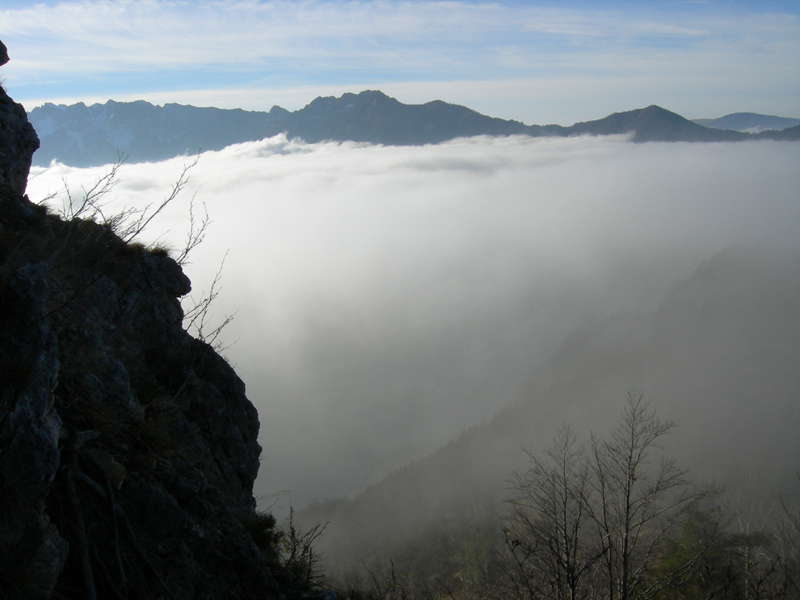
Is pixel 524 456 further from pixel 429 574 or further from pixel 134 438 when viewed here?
pixel 134 438

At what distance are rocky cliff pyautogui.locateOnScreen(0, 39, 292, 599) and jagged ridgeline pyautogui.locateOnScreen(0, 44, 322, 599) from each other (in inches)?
0.7

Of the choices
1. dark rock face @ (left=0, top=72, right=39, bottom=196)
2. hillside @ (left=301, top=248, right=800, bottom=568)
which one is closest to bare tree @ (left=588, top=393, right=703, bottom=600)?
dark rock face @ (left=0, top=72, right=39, bottom=196)

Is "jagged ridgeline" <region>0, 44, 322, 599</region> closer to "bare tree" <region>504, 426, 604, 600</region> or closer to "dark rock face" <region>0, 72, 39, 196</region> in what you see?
"dark rock face" <region>0, 72, 39, 196</region>

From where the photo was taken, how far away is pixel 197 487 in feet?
20.6

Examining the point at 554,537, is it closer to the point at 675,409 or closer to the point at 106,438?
the point at 106,438

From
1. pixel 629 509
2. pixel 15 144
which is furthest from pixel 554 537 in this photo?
pixel 15 144

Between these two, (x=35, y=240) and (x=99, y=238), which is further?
(x=99, y=238)

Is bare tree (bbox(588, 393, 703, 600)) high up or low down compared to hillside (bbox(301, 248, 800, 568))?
down

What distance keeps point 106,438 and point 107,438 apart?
1cm

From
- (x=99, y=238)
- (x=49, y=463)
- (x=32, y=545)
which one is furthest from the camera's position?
(x=99, y=238)

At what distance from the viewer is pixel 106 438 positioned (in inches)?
228

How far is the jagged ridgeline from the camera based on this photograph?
4406 millimetres

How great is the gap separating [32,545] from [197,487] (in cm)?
218

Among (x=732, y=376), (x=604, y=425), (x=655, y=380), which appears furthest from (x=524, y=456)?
(x=732, y=376)
